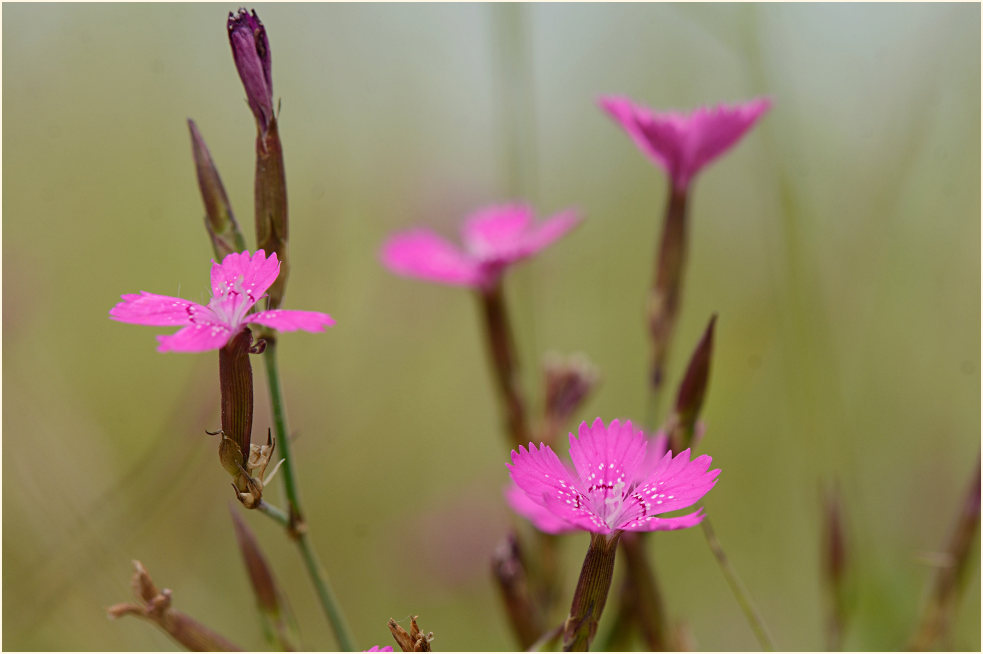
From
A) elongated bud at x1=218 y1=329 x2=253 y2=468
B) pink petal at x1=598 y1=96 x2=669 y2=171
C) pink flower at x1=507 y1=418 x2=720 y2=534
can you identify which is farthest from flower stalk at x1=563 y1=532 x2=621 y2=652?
pink petal at x1=598 y1=96 x2=669 y2=171

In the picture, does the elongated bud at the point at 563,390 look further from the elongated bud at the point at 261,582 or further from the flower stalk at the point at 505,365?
the elongated bud at the point at 261,582

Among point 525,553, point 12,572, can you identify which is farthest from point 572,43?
point 12,572

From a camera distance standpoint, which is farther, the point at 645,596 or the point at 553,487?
the point at 645,596

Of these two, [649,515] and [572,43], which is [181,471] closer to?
[649,515]

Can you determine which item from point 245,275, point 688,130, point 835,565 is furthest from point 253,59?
point 835,565

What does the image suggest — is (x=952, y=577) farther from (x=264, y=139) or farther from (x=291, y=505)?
(x=264, y=139)

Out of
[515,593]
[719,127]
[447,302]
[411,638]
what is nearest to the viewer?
[411,638]

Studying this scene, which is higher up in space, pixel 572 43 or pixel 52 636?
pixel 572 43

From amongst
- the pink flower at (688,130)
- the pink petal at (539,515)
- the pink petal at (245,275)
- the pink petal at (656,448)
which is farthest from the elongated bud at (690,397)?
the pink petal at (245,275)
